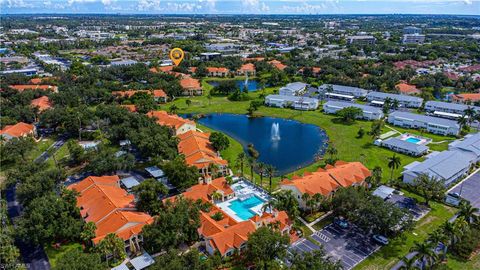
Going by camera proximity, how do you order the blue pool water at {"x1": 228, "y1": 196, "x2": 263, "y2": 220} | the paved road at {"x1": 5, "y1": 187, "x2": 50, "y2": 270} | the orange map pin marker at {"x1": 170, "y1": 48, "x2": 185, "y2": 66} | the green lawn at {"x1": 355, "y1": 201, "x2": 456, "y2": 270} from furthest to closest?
the orange map pin marker at {"x1": 170, "y1": 48, "x2": 185, "y2": 66}, the blue pool water at {"x1": 228, "y1": 196, "x2": 263, "y2": 220}, the green lawn at {"x1": 355, "y1": 201, "x2": 456, "y2": 270}, the paved road at {"x1": 5, "y1": 187, "x2": 50, "y2": 270}

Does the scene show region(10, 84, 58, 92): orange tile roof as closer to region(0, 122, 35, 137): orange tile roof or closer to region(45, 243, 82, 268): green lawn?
region(0, 122, 35, 137): orange tile roof

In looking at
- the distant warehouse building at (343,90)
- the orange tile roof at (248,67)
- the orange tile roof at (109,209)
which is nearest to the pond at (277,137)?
the orange tile roof at (109,209)

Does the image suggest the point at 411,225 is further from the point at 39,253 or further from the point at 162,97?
the point at 162,97

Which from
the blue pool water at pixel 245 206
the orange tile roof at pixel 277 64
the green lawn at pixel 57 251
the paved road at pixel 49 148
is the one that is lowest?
the green lawn at pixel 57 251

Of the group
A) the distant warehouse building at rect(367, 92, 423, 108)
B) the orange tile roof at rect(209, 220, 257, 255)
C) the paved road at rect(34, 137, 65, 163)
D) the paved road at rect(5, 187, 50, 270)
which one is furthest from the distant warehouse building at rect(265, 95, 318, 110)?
the paved road at rect(5, 187, 50, 270)

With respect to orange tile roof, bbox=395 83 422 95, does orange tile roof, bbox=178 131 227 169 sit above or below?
below

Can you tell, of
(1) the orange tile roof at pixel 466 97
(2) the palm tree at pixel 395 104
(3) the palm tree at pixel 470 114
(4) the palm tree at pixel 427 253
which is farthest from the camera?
(1) the orange tile roof at pixel 466 97

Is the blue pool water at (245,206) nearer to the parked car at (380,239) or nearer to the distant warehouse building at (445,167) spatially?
the parked car at (380,239)
